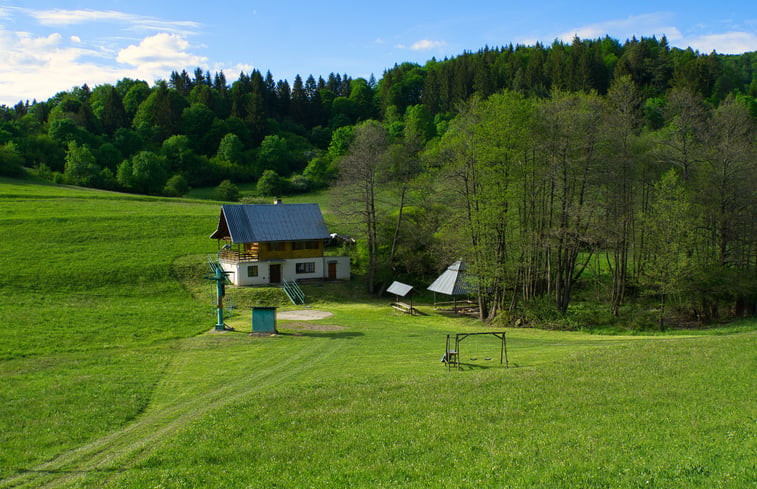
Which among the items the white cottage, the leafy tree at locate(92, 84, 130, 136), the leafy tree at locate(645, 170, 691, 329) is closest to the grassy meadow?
the leafy tree at locate(645, 170, 691, 329)

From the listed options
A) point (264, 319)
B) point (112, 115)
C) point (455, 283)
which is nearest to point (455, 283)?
point (455, 283)

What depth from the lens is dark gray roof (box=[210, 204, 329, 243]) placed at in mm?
45094

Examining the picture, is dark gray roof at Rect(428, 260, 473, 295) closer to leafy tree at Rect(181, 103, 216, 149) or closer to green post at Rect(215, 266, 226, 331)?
green post at Rect(215, 266, 226, 331)

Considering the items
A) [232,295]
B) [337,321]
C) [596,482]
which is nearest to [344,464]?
[596,482]

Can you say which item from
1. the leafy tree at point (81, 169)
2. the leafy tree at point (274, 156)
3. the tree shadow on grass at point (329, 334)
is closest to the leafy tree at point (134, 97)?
the leafy tree at point (81, 169)

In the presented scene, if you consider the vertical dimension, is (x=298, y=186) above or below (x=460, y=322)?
above

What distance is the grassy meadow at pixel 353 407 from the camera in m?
10.4

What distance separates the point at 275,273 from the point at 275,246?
2249 mm

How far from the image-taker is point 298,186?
3590 inches

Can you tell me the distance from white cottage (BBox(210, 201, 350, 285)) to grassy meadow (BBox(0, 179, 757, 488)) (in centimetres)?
1272

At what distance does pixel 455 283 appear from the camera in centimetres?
3819

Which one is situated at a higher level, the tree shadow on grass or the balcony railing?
the balcony railing

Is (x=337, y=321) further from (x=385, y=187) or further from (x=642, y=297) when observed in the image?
(x=642, y=297)

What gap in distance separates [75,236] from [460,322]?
34.7m
